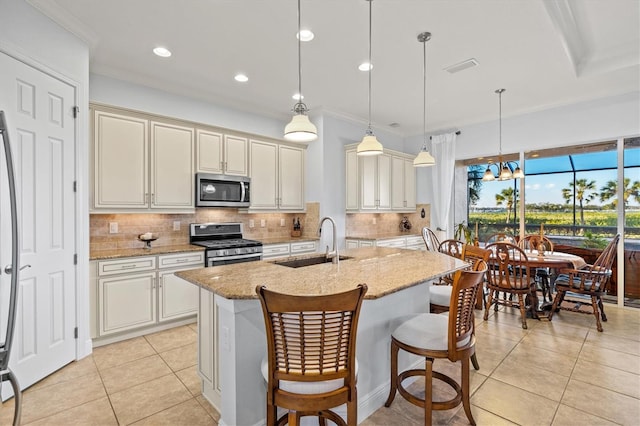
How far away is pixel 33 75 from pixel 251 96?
93.4 inches

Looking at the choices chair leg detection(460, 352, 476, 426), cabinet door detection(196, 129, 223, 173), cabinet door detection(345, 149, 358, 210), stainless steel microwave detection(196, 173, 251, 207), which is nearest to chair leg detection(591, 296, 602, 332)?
chair leg detection(460, 352, 476, 426)

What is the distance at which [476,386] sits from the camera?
2410 mm

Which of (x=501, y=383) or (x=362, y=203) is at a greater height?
(x=362, y=203)

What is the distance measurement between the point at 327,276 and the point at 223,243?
8.03ft

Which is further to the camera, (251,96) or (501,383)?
(251,96)

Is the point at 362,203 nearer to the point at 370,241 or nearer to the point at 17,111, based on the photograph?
the point at 370,241

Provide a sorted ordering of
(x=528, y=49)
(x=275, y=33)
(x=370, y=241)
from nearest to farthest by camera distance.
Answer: (x=275, y=33)
(x=528, y=49)
(x=370, y=241)

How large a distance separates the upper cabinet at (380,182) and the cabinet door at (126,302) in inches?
125

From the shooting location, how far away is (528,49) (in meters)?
3.15

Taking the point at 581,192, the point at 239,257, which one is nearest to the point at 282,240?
the point at 239,257

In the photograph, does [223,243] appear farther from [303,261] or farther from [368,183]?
[368,183]

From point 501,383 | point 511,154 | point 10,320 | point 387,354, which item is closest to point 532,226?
point 511,154

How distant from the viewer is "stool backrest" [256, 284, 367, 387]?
4.33 ft

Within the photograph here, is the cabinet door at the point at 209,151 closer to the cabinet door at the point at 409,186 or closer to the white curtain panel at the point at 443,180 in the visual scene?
the cabinet door at the point at 409,186
